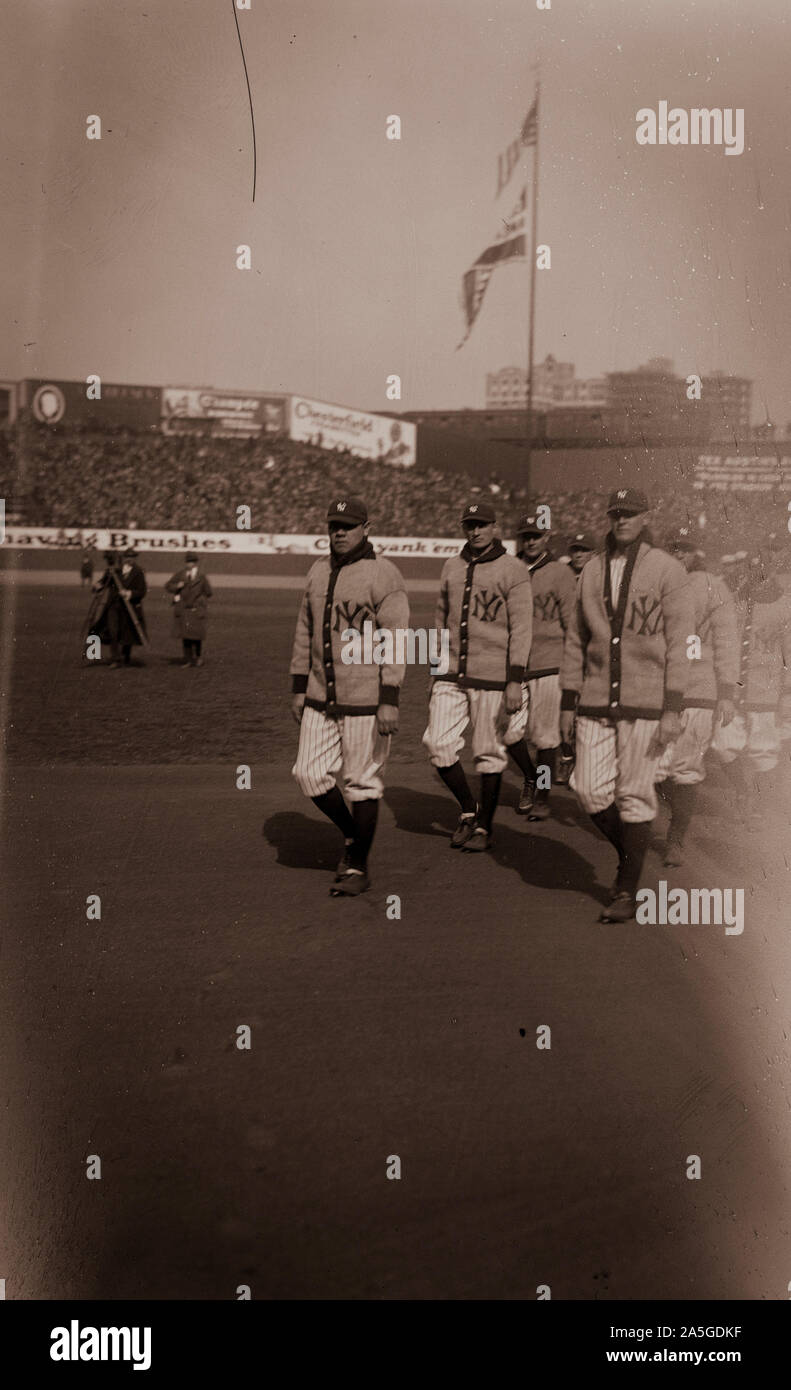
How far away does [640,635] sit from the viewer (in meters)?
5.18

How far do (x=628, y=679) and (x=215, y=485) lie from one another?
98.6 feet

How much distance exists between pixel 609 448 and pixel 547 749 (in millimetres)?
2630

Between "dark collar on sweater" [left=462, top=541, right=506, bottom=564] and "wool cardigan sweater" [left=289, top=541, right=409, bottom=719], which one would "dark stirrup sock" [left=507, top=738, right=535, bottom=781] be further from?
"wool cardigan sweater" [left=289, top=541, right=409, bottom=719]

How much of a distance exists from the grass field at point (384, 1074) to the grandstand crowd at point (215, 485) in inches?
1025

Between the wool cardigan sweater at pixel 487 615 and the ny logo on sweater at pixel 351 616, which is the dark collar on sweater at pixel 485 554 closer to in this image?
the wool cardigan sweater at pixel 487 615

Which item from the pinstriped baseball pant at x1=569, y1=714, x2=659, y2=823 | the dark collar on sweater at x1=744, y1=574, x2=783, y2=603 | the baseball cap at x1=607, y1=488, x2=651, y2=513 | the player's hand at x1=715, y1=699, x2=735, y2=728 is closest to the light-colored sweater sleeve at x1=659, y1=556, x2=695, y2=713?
the pinstriped baseball pant at x1=569, y1=714, x2=659, y2=823

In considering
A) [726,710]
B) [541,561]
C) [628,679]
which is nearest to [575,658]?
[628,679]

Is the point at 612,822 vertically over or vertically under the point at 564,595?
under

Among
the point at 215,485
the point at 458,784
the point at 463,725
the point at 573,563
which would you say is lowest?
the point at 458,784

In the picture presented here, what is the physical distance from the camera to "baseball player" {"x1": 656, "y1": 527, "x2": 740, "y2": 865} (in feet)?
20.7

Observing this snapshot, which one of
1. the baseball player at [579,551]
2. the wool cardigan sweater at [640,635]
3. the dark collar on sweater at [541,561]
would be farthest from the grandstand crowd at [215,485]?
the wool cardigan sweater at [640,635]

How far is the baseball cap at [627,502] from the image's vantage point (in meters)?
4.96

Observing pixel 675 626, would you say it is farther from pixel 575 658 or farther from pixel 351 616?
pixel 351 616

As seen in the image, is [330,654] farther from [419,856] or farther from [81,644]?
[81,644]
